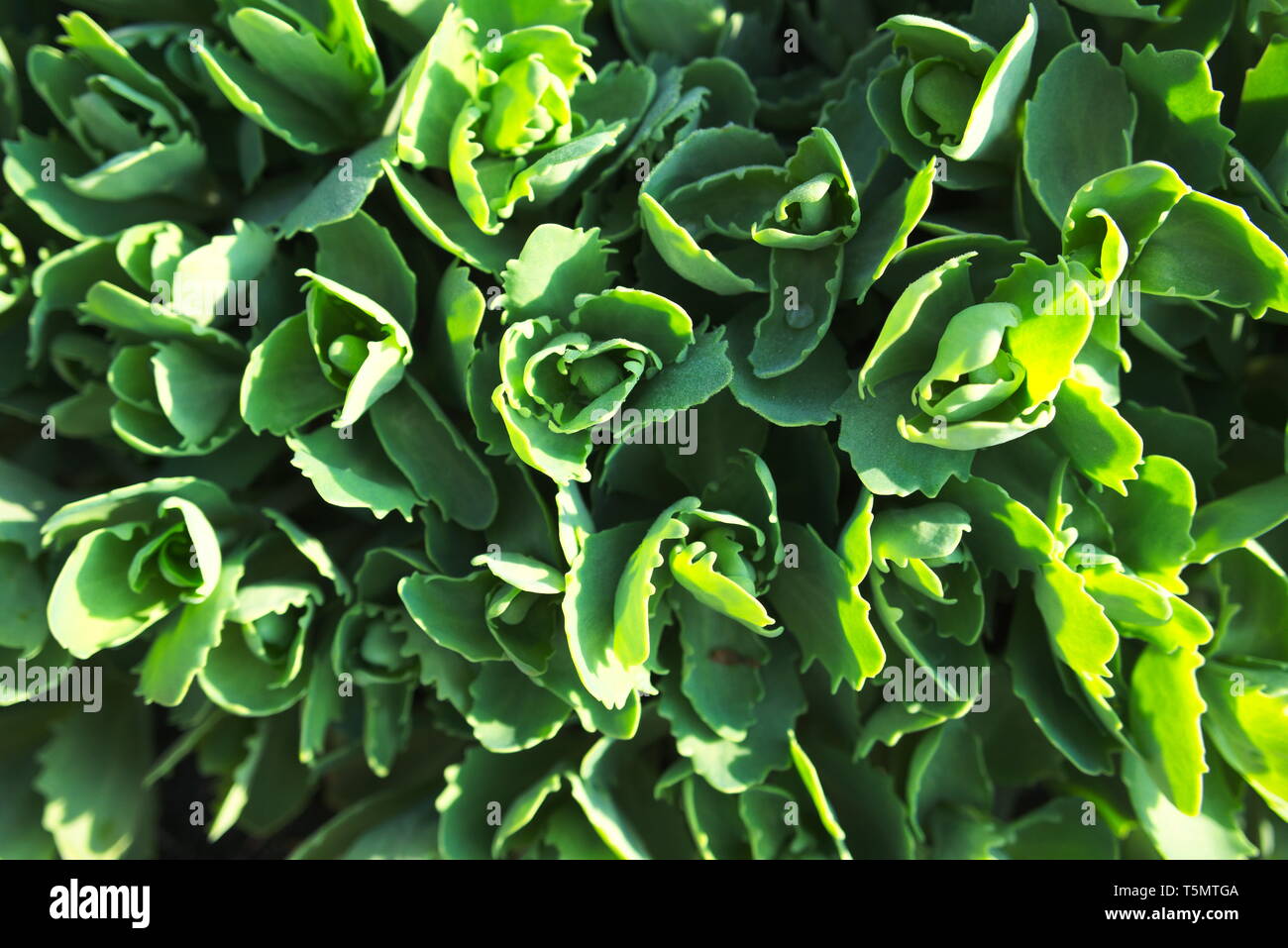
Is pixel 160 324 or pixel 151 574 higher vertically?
pixel 160 324

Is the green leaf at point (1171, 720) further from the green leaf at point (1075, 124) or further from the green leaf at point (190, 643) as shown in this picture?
the green leaf at point (190, 643)

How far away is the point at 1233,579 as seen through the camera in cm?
74

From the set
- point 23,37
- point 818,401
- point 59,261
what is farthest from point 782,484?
point 23,37

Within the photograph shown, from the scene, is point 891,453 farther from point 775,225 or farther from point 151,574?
point 151,574

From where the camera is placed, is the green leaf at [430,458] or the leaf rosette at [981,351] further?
the green leaf at [430,458]

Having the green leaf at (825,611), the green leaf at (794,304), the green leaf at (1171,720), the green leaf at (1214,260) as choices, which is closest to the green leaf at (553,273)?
the green leaf at (794,304)

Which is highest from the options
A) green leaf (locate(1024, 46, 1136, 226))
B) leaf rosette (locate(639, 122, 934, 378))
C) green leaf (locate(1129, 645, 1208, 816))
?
green leaf (locate(1024, 46, 1136, 226))

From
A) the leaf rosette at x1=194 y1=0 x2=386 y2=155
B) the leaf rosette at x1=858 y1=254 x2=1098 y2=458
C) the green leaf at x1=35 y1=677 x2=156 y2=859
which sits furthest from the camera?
the green leaf at x1=35 y1=677 x2=156 y2=859

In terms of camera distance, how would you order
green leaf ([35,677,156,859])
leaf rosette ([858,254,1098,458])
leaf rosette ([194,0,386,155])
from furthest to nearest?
green leaf ([35,677,156,859])
leaf rosette ([194,0,386,155])
leaf rosette ([858,254,1098,458])

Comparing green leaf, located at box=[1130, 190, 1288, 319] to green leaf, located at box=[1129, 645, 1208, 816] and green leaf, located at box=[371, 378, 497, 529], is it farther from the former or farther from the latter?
green leaf, located at box=[371, 378, 497, 529]

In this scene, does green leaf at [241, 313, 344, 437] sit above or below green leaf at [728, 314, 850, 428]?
below

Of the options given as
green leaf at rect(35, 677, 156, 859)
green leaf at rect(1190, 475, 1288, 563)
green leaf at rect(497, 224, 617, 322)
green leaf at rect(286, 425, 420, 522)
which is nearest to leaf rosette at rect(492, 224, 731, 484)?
green leaf at rect(497, 224, 617, 322)

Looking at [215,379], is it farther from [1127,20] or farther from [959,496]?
[1127,20]

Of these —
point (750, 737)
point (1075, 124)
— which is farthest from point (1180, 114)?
point (750, 737)
